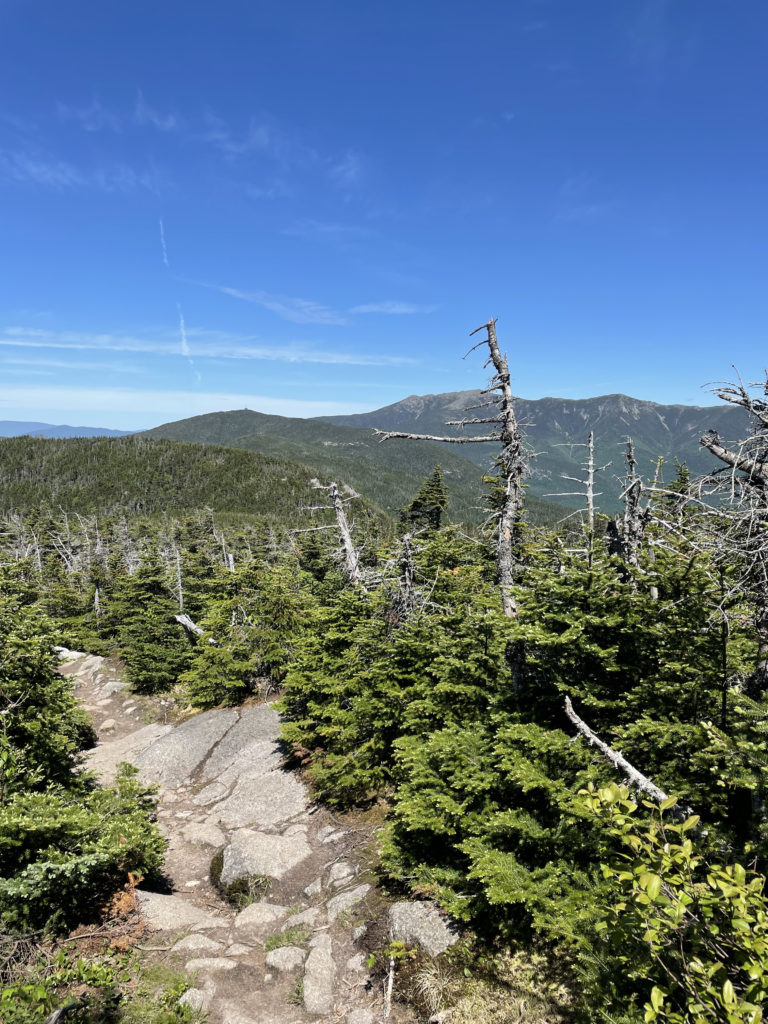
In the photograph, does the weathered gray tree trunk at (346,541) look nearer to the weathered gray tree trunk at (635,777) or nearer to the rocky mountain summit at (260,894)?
the rocky mountain summit at (260,894)

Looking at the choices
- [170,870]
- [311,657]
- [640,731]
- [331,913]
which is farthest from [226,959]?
[640,731]

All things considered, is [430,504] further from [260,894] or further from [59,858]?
[59,858]

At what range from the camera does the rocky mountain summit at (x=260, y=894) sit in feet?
23.5

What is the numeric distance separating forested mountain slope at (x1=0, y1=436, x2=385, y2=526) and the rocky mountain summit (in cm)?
12952

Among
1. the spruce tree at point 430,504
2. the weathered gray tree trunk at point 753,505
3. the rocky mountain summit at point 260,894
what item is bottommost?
the rocky mountain summit at point 260,894

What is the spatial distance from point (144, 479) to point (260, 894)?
7409 inches

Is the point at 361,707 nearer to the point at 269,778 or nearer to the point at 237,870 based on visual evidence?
the point at 237,870

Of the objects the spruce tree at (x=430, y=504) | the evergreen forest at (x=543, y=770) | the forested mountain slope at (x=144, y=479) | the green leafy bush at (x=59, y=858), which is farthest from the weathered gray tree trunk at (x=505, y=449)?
the forested mountain slope at (x=144, y=479)

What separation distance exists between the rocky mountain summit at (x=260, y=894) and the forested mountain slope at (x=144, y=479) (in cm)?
12952

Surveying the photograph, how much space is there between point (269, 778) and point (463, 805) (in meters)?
9.14

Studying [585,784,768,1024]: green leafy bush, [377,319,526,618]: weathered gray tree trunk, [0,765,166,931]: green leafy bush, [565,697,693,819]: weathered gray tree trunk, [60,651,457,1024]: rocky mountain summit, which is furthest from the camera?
[377,319,526,618]: weathered gray tree trunk

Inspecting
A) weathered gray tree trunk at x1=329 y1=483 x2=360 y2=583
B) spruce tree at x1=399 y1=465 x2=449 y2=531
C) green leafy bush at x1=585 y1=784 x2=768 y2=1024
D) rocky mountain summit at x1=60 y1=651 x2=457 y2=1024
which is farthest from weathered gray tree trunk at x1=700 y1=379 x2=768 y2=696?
spruce tree at x1=399 y1=465 x2=449 y2=531

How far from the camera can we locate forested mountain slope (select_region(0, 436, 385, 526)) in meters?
161

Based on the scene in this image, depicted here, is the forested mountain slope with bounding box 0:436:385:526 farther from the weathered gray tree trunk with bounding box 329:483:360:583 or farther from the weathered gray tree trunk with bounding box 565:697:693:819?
the weathered gray tree trunk with bounding box 565:697:693:819
